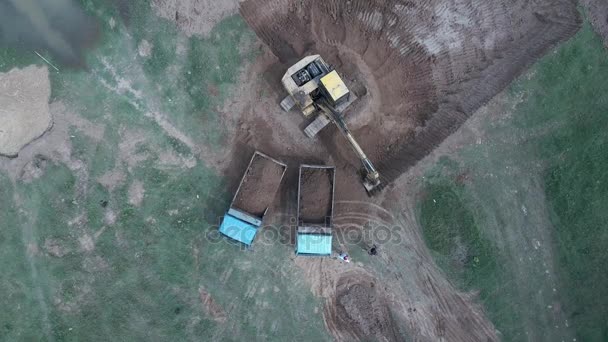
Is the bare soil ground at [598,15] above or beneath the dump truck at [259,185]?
beneath

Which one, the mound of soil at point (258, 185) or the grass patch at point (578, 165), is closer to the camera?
the mound of soil at point (258, 185)

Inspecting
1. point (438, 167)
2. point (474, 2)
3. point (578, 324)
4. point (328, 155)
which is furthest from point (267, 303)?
point (474, 2)

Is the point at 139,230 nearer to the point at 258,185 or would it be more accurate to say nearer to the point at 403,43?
the point at 258,185

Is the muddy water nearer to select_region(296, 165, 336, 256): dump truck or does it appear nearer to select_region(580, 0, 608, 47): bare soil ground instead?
select_region(296, 165, 336, 256): dump truck

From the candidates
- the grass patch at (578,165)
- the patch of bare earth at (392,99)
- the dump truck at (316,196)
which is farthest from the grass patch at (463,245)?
the dump truck at (316,196)

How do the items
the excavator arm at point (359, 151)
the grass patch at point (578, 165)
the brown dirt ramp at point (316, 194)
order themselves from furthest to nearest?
the grass patch at point (578, 165) < the brown dirt ramp at point (316, 194) < the excavator arm at point (359, 151)

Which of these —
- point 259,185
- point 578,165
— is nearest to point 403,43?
point 259,185

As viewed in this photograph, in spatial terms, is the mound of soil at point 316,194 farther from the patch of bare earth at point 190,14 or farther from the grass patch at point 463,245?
the patch of bare earth at point 190,14
